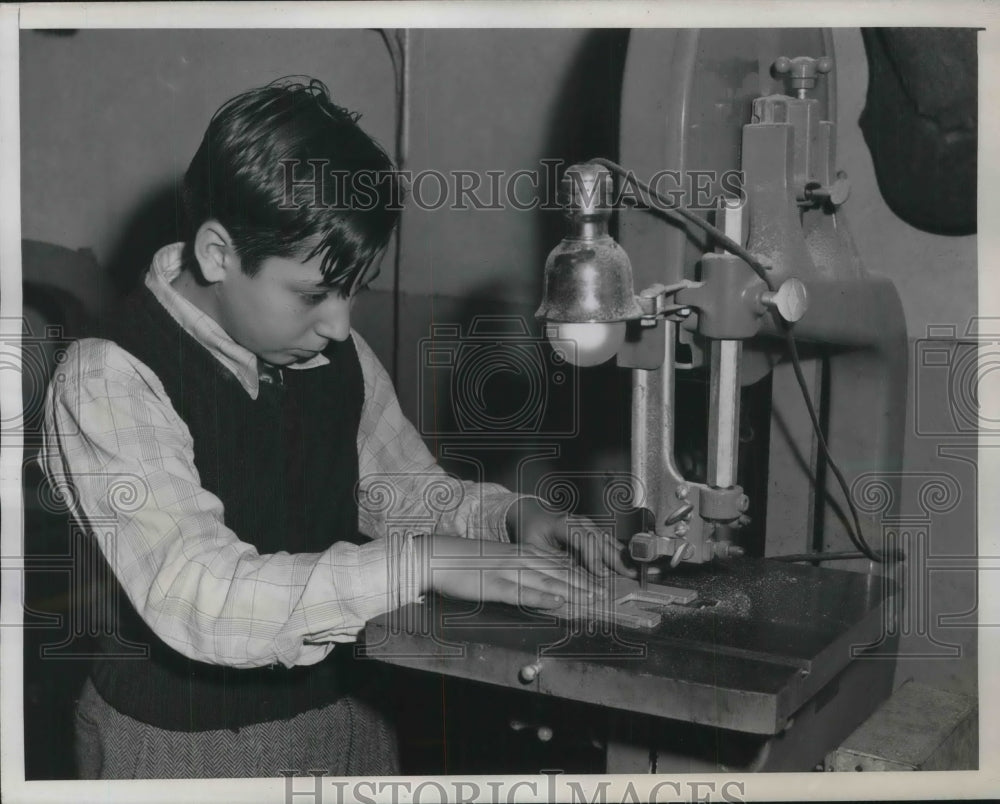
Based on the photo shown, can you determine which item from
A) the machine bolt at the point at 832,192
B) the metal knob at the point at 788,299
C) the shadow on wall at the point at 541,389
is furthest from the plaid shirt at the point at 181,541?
the shadow on wall at the point at 541,389

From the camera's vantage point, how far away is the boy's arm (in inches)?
48.7

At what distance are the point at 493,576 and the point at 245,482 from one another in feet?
1.44

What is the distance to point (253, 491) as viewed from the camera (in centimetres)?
153

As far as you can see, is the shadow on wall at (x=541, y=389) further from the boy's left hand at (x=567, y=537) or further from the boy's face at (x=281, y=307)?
the boy's face at (x=281, y=307)

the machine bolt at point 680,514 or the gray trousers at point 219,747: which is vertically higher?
the machine bolt at point 680,514

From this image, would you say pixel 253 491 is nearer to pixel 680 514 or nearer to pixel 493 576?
pixel 493 576

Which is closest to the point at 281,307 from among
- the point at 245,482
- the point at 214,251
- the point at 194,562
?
the point at 214,251

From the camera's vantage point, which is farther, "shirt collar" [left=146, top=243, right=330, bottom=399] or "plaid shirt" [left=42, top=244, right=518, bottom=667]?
"shirt collar" [left=146, top=243, right=330, bottom=399]

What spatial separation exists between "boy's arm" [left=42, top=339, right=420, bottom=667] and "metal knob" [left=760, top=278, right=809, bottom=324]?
0.49 meters

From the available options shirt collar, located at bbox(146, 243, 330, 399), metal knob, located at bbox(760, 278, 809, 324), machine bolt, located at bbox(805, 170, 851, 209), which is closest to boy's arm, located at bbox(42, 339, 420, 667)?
shirt collar, located at bbox(146, 243, 330, 399)

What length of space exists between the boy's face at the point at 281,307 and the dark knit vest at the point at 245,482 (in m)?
0.06

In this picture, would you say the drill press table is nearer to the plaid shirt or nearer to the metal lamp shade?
the plaid shirt

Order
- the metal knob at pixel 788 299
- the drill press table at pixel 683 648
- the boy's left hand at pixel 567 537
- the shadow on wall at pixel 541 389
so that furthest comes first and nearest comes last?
the shadow on wall at pixel 541 389 < the boy's left hand at pixel 567 537 < the metal knob at pixel 788 299 < the drill press table at pixel 683 648

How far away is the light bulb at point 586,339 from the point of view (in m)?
1.10
